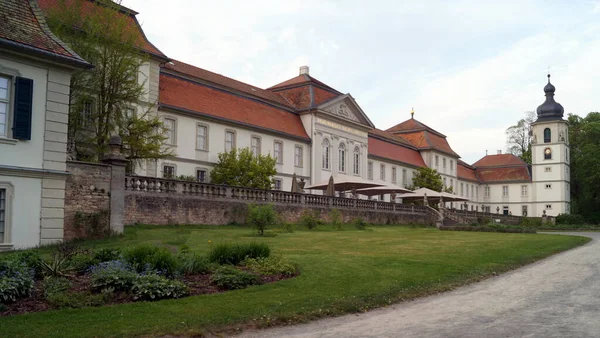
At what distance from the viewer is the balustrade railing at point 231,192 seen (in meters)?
22.5

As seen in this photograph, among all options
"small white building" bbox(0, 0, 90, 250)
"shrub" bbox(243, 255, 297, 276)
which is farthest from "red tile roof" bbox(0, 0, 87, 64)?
"shrub" bbox(243, 255, 297, 276)

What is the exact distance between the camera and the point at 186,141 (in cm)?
3700

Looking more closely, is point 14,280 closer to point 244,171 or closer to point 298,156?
point 244,171

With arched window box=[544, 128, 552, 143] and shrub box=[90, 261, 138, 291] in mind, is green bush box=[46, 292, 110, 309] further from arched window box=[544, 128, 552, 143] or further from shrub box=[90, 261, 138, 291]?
arched window box=[544, 128, 552, 143]

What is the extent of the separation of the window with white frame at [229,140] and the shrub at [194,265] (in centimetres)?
2883

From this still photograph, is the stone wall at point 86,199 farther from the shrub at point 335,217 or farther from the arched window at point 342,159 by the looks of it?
the arched window at point 342,159

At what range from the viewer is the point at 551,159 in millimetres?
81188

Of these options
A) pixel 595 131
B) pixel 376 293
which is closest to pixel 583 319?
pixel 376 293

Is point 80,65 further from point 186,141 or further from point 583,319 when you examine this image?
point 186,141

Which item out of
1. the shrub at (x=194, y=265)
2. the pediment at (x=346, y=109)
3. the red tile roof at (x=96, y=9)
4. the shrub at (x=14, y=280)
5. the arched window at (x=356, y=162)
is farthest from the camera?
the arched window at (x=356, y=162)

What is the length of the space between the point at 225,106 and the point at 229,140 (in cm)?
231

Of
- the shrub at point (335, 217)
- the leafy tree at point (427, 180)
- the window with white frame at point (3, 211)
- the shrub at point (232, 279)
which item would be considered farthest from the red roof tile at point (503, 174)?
the shrub at point (232, 279)

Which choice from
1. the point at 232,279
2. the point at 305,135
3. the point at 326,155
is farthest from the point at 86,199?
the point at 326,155

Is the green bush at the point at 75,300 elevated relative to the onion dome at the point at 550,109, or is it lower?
lower
